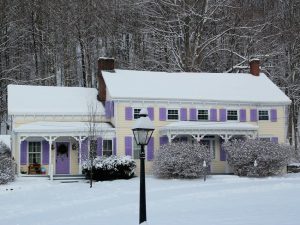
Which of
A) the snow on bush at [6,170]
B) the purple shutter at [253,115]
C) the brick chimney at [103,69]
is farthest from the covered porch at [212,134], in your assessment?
the snow on bush at [6,170]

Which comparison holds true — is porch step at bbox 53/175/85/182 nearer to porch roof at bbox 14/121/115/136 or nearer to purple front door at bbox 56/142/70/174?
purple front door at bbox 56/142/70/174

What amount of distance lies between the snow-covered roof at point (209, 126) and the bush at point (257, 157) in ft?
5.33

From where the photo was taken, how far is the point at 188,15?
41844 mm

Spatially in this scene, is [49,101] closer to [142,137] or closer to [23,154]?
[23,154]

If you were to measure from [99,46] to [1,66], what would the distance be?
9.32 metres

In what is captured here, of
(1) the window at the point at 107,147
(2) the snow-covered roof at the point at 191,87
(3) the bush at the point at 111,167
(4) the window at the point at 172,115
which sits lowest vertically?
(3) the bush at the point at 111,167

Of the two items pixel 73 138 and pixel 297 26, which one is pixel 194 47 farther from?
pixel 73 138

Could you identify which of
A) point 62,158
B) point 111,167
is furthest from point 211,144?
point 62,158

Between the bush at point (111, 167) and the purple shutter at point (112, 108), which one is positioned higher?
the purple shutter at point (112, 108)

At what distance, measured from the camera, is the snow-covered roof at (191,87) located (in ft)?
107

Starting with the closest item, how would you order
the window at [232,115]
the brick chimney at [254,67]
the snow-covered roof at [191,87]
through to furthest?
1. the snow-covered roof at [191,87]
2. the window at [232,115]
3. the brick chimney at [254,67]

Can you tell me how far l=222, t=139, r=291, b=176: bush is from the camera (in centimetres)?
2911

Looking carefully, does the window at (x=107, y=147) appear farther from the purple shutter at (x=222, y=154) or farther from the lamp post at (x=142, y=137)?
the lamp post at (x=142, y=137)

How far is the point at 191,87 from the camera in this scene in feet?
113
